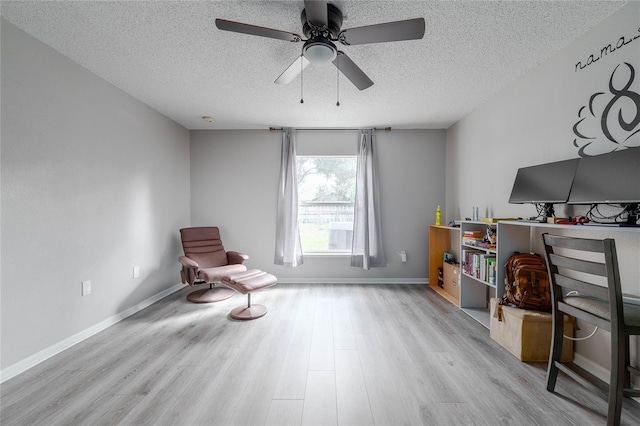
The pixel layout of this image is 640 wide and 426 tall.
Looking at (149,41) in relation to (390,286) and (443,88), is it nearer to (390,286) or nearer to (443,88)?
(443,88)

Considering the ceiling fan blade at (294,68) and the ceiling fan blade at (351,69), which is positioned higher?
the ceiling fan blade at (294,68)

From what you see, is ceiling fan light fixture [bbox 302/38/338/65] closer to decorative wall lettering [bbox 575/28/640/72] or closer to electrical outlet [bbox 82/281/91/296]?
decorative wall lettering [bbox 575/28/640/72]

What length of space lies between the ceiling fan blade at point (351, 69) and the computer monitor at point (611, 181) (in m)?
1.63

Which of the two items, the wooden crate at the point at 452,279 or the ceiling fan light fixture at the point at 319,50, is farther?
the wooden crate at the point at 452,279

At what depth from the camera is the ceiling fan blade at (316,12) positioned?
1370 millimetres

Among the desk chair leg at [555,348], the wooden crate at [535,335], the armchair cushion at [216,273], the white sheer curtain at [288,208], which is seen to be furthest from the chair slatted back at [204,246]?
the desk chair leg at [555,348]

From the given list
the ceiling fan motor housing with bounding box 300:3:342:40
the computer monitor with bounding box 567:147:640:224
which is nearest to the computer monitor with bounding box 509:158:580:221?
the computer monitor with bounding box 567:147:640:224

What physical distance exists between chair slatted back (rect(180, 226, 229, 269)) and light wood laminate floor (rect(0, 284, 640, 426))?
0.89 m

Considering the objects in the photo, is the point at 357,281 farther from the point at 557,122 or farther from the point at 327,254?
the point at 557,122

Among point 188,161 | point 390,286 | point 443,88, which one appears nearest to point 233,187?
point 188,161

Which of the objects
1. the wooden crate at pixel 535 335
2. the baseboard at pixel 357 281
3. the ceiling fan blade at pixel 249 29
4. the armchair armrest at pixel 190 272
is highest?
the ceiling fan blade at pixel 249 29

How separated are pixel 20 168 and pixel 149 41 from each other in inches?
51.1

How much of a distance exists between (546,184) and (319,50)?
201cm

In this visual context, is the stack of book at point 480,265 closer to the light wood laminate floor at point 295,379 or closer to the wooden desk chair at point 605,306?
the light wood laminate floor at point 295,379
